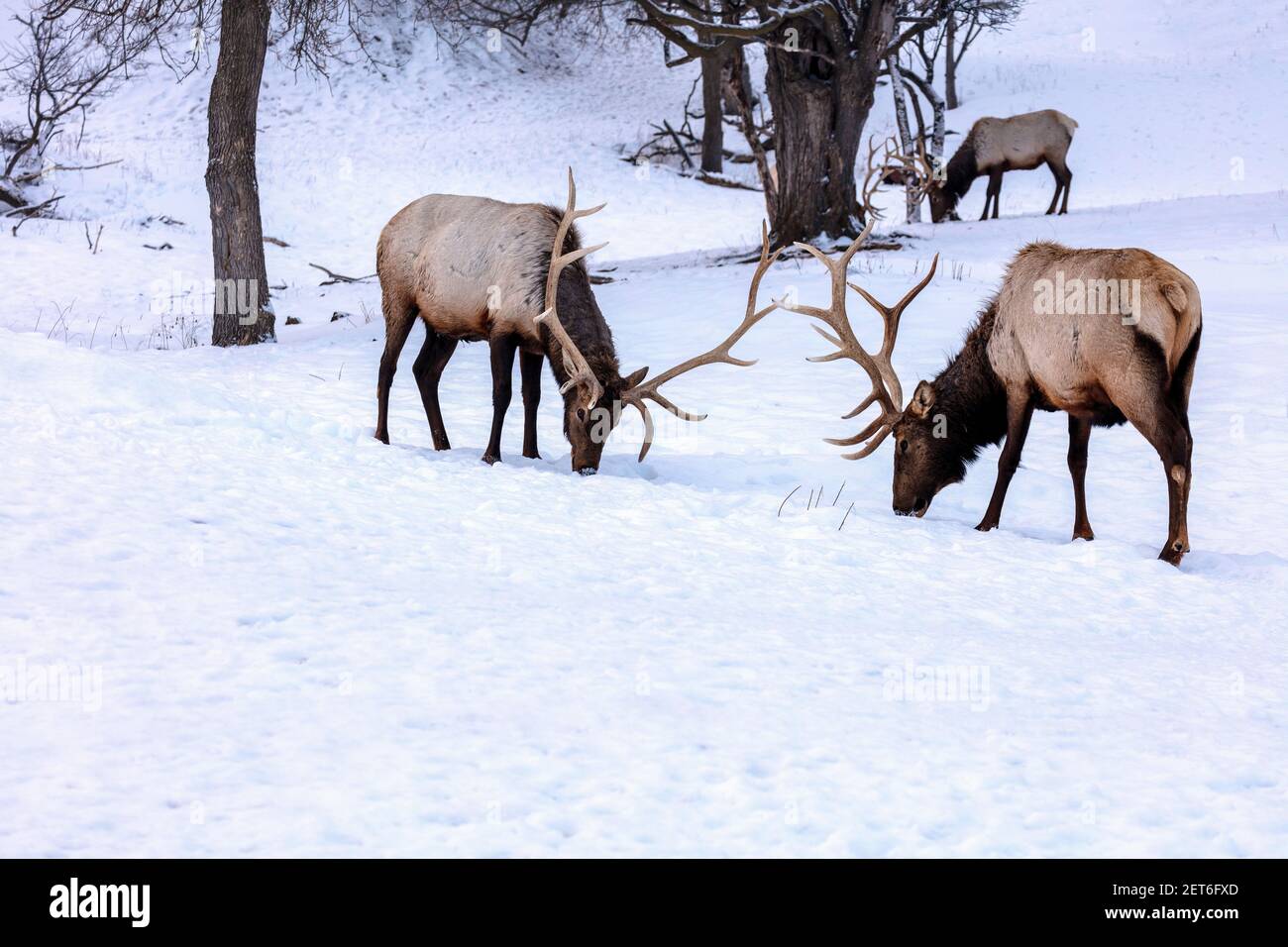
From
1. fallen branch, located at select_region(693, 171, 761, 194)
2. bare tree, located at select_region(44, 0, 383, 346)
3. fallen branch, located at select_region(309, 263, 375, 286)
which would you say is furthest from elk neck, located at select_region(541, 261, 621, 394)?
Answer: fallen branch, located at select_region(693, 171, 761, 194)

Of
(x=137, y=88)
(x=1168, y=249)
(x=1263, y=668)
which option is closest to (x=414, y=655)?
(x=1263, y=668)

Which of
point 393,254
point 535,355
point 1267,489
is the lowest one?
point 1267,489

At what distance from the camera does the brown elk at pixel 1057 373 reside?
5.99 metres

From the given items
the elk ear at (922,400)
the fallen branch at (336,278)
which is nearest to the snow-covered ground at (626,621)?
the elk ear at (922,400)

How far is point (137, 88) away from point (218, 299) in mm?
19040

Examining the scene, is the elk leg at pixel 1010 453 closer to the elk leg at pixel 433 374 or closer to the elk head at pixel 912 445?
the elk head at pixel 912 445

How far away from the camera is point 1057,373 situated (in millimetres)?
6441

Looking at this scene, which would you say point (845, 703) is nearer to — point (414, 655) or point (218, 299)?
point (414, 655)

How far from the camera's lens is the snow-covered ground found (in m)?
2.99

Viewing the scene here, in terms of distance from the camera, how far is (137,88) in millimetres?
27328

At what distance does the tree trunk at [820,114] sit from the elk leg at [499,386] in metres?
6.73

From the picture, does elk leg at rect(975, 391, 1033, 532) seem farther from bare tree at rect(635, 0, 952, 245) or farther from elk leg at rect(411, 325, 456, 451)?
bare tree at rect(635, 0, 952, 245)

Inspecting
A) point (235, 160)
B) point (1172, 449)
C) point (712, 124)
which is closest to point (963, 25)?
point (712, 124)
